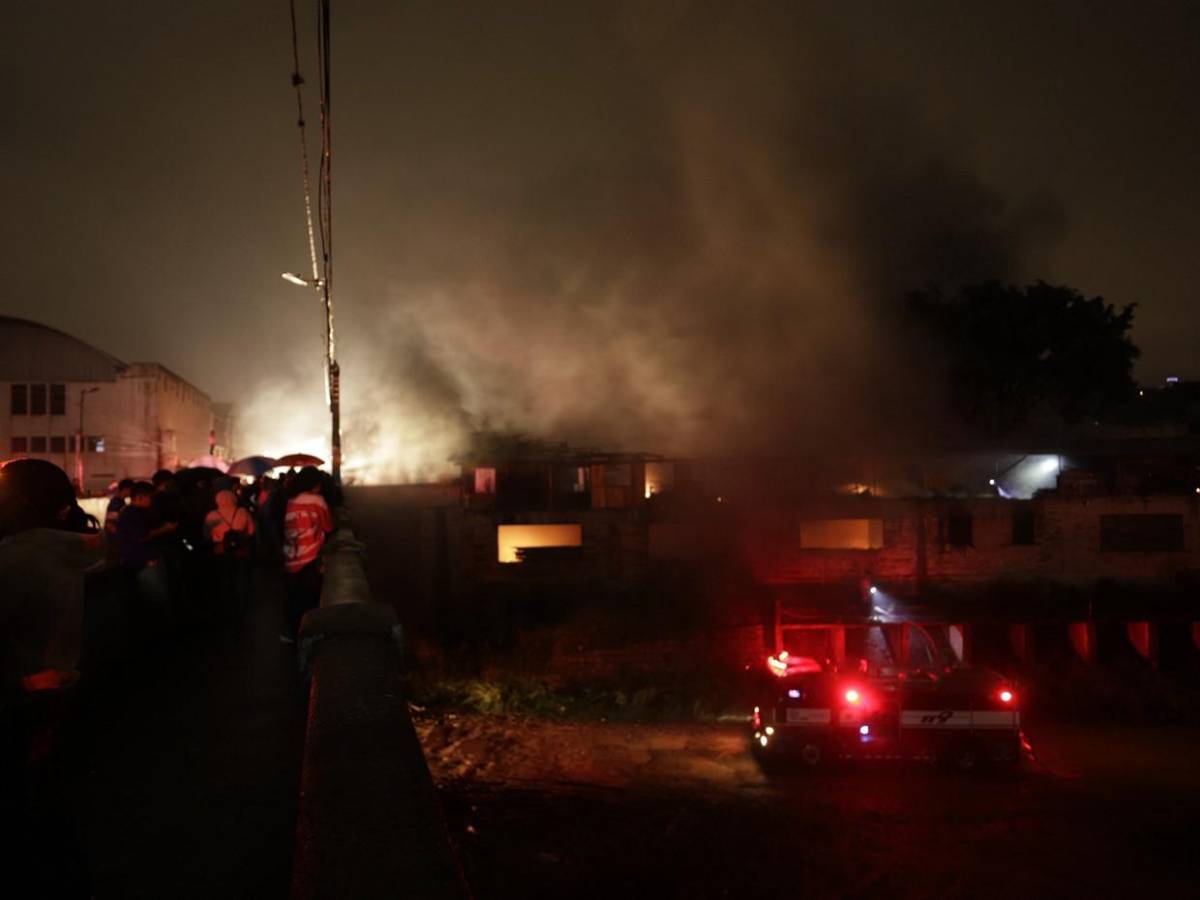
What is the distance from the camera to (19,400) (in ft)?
112

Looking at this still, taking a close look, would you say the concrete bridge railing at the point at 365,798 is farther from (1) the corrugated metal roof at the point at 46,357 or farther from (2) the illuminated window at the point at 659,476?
(1) the corrugated metal roof at the point at 46,357

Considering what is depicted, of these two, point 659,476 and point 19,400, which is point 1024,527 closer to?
point 659,476

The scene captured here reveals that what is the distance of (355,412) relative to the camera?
41.1 m

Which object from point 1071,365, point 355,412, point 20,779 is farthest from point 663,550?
point 20,779

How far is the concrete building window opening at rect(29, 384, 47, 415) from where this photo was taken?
34125 mm

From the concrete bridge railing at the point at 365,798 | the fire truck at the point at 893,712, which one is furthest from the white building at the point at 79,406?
the concrete bridge railing at the point at 365,798

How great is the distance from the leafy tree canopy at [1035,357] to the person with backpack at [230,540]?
37055mm

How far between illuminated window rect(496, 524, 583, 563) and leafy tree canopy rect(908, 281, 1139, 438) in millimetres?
19343

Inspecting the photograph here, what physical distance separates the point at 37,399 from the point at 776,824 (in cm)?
3101

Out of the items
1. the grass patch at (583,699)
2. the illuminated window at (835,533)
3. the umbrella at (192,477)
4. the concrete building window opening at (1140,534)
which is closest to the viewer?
the umbrella at (192,477)

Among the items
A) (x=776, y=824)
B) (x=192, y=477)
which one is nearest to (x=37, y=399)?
(x=192, y=477)

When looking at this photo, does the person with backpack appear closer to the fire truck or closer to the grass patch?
the fire truck

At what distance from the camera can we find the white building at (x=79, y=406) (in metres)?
33.7

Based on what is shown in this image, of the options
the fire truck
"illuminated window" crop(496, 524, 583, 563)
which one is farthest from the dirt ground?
"illuminated window" crop(496, 524, 583, 563)
